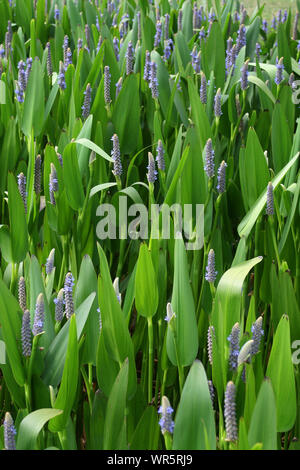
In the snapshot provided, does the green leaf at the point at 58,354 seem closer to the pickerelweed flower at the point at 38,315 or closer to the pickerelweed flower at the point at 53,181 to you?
the pickerelweed flower at the point at 38,315

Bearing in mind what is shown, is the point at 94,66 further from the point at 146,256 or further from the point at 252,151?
the point at 146,256

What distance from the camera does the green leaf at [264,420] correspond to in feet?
2.25

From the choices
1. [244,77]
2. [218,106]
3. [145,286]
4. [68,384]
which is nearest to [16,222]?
[145,286]

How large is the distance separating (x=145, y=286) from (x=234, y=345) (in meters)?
0.20

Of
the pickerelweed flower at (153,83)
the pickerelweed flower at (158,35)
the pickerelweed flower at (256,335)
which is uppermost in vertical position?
the pickerelweed flower at (158,35)

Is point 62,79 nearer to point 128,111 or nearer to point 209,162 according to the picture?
point 128,111

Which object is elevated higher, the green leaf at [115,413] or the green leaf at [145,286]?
the green leaf at [145,286]

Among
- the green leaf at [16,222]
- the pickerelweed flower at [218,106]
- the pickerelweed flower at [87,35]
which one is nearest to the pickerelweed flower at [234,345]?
the green leaf at [16,222]

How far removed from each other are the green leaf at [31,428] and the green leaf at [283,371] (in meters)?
0.26

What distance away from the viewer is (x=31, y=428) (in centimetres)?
76

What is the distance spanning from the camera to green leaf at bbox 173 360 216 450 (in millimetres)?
742

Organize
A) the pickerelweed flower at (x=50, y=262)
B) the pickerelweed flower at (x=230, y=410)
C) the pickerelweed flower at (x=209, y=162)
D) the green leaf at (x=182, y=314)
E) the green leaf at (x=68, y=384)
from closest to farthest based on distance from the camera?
the pickerelweed flower at (x=230, y=410) → the green leaf at (x=68, y=384) → the green leaf at (x=182, y=314) → the pickerelweed flower at (x=50, y=262) → the pickerelweed flower at (x=209, y=162)
